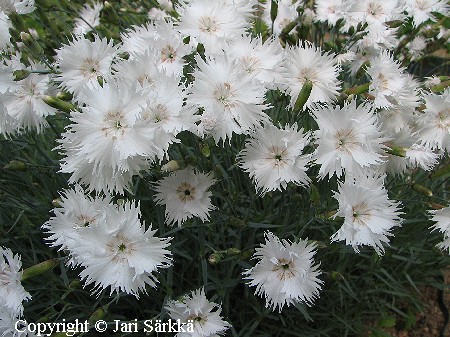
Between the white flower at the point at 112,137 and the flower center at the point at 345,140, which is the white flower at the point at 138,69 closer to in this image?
the white flower at the point at 112,137

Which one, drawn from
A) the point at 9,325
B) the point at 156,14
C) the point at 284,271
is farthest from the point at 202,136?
the point at 156,14

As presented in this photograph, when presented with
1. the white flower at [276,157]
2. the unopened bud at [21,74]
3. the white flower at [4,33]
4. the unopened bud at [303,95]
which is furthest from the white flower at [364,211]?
the white flower at [4,33]

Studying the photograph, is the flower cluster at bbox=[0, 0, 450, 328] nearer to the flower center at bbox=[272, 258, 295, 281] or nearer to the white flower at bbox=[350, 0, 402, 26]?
the flower center at bbox=[272, 258, 295, 281]

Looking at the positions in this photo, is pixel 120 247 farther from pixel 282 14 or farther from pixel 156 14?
pixel 282 14

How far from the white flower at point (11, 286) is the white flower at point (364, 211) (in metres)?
0.79

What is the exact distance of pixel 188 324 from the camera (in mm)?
1344

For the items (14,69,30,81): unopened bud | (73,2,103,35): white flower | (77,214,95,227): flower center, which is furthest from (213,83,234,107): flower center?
(73,2,103,35): white flower

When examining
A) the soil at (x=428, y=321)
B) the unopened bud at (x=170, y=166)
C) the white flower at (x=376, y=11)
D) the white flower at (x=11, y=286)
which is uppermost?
the white flower at (x=376, y=11)

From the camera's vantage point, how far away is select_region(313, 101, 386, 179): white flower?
4.08 ft

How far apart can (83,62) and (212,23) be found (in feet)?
1.27

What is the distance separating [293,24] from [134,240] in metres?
0.90

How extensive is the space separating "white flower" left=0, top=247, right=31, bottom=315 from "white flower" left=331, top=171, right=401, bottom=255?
795 millimetres

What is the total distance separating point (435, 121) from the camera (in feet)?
4.76

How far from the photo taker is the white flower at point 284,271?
4.18ft
